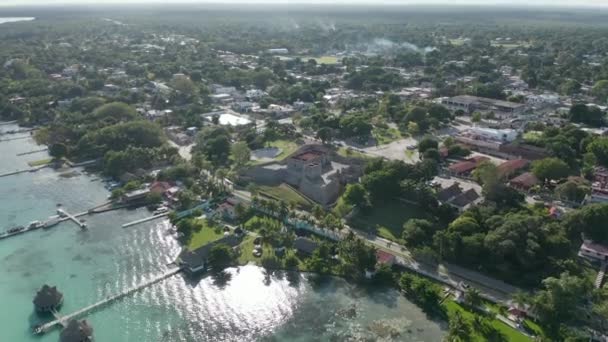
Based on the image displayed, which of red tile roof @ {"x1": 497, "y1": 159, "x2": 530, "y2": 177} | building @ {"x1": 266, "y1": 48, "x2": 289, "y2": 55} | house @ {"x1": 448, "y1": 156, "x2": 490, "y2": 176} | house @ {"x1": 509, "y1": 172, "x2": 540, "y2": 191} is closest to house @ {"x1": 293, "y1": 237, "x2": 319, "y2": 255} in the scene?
house @ {"x1": 448, "y1": 156, "x2": 490, "y2": 176}

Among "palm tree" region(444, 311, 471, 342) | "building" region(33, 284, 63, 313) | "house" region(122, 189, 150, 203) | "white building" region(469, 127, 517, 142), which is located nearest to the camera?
"palm tree" region(444, 311, 471, 342)

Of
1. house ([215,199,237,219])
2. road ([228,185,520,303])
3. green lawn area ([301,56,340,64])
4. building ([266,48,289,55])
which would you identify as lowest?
green lawn area ([301,56,340,64])

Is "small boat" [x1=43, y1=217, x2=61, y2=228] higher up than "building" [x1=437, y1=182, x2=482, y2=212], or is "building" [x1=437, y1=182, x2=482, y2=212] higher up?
"building" [x1=437, y1=182, x2=482, y2=212]

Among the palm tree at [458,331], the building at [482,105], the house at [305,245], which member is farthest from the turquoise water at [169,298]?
the building at [482,105]

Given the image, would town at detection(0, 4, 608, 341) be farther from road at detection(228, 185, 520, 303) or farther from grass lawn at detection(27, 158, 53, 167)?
grass lawn at detection(27, 158, 53, 167)

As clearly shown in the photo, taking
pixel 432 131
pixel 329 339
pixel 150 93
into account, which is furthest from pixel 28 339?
pixel 150 93

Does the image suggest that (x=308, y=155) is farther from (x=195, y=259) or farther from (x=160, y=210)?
(x=195, y=259)

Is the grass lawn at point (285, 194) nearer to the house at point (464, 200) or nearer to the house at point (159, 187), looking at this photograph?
the house at point (159, 187)
